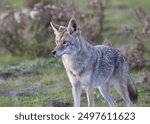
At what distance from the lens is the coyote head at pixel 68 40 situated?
13.8 meters

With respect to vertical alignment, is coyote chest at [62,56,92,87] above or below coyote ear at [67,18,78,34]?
below

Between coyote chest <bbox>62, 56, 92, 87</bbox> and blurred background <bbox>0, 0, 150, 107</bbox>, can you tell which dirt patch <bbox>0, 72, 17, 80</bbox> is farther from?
coyote chest <bbox>62, 56, 92, 87</bbox>

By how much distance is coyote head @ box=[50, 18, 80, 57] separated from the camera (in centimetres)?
1379

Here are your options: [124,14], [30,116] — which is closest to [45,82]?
[30,116]

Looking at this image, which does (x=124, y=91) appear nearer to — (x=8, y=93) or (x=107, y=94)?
(x=107, y=94)

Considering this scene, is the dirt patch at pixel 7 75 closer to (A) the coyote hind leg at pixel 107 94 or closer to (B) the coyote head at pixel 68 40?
(A) the coyote hind leg at pixel 107 94

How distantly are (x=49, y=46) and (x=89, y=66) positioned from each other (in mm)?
7614

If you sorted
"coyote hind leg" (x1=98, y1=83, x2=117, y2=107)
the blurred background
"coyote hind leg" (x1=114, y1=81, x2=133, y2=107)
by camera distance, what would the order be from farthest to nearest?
the blurred background, "coyote hind leg" (x1=98, y1=83, x2=117, y2=107), "coyote hind leg" (x1=114, y1=81, x2=133, y2=107)

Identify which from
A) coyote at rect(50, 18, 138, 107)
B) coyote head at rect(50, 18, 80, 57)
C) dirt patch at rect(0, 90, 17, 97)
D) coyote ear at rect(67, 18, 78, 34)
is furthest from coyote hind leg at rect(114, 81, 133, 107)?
dirt patch at rect(0, 90, 17, 97)

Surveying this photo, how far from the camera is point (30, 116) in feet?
43.2

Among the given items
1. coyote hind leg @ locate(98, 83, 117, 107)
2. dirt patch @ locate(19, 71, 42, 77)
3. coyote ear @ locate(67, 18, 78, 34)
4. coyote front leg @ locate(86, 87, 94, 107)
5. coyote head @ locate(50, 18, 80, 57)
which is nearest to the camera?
coyote head @ locate(50, 18, 80, 57)

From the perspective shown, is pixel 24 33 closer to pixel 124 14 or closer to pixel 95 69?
pixel 124 14

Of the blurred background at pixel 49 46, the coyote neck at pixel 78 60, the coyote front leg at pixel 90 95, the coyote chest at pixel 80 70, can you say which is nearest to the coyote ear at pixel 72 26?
the coyote neck at pixel 78 60

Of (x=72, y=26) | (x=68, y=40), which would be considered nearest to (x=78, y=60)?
(x=68, y=40)
